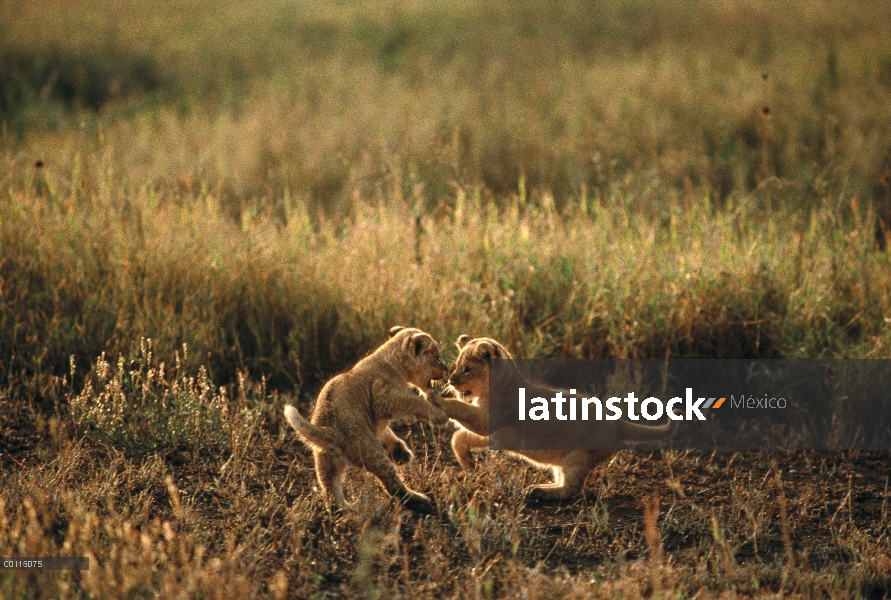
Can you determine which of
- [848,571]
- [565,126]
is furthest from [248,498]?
[565,126]

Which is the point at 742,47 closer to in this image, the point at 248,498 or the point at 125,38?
the point at 125,38

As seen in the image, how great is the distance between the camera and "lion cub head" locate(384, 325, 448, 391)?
468 centimetres

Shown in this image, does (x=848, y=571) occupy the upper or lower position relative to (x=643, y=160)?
lower

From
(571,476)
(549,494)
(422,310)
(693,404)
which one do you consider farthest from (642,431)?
(422,310)

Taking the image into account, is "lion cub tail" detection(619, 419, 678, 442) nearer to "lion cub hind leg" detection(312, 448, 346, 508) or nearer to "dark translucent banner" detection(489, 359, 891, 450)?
"dark translucent banner" detection(489, 359, 891, 450)

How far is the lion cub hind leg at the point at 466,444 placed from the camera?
4.86m

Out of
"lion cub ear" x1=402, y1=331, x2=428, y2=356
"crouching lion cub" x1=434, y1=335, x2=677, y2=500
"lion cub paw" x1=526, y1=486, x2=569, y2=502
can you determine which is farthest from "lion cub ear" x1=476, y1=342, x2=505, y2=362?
"lion cub paw" x1=526, y1=486, x2=569, y2=502

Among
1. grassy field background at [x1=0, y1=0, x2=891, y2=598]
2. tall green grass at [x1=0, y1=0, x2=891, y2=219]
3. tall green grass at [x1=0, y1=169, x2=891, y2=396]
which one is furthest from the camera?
tall green grass at [x1=0, y1=0, x2=891, y2=219]

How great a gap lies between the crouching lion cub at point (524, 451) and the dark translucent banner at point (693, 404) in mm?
15

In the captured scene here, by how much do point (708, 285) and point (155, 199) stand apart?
4143 millimetres

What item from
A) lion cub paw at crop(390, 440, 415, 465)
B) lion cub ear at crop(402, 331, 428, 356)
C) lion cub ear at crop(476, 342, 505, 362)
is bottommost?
lion cub paw at crop(390, 440, 415, 465)

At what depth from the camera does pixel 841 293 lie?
20.7 ft

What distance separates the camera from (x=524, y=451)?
4.79m

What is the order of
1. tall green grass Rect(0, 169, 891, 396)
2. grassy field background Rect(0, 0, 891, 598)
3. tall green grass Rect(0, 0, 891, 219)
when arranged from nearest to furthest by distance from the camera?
grassy field background Rect(0, 0, 891, 598)
tall green grass Rect(0, 169, 891, 396)
tall green grass Rect(0, 0, 891, 219)
